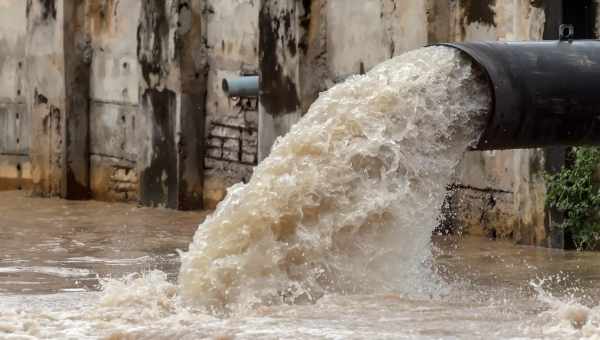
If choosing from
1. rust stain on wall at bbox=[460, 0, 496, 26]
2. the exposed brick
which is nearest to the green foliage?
rust stain on wall at bbox=[460, 0, 496, 26]

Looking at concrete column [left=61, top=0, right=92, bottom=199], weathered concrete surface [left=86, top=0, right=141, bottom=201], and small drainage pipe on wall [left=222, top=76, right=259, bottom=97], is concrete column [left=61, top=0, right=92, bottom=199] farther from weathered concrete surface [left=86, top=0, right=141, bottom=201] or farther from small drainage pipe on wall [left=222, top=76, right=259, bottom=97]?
small drainage pipe on wall [left=222, top=76, right=259, bottom=97]

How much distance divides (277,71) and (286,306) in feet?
17.5

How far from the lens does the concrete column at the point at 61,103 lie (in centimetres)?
1440

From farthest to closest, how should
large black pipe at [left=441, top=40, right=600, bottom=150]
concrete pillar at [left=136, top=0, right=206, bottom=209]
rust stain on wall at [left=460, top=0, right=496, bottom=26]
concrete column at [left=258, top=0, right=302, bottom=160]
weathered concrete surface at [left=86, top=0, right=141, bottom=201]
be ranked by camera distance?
weathered concrete surface at [left=86, top=0, right=141, bottom=201] → concrete pillar at [left=136, top=0, right=206, bottom=209] → concrete column at [left=258, top=0, right=302, bottom=160] → rust stain on wall at [left=460, top=0, right=496, bottom=26] → large black pipe at [left=441, top=40, right=600, bottom=150]

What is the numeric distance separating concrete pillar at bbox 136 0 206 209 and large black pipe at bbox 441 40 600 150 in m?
6.28

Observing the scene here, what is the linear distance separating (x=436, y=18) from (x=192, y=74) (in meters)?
2.99

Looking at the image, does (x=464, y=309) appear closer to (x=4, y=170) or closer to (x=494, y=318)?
(x=494, y=318)

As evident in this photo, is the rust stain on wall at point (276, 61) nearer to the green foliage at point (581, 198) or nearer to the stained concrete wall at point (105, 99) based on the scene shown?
the stained concrete wall at point (105, 99)

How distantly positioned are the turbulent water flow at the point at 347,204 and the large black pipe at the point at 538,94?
0.23 m

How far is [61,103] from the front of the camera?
1445 centimetres

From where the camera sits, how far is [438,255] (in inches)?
373

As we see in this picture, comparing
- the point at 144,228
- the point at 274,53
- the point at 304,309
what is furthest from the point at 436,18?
the point at 304,309

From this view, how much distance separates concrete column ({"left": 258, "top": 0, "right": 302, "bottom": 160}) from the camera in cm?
1180

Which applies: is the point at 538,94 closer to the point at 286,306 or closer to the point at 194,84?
the point at 286,306
